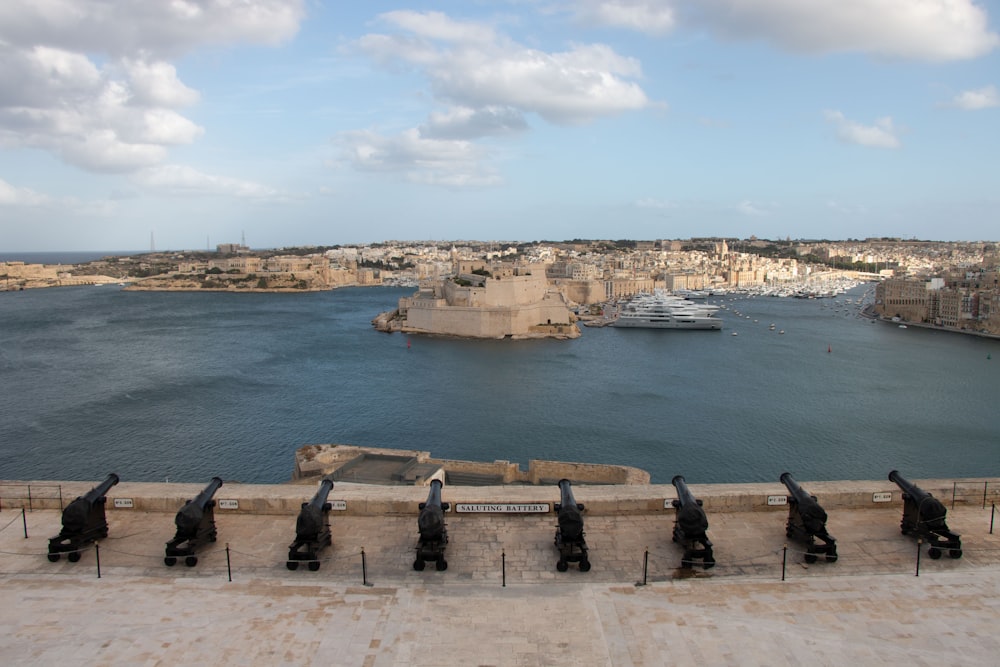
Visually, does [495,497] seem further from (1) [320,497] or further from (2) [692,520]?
(2) [692,520]

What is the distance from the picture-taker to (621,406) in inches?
634

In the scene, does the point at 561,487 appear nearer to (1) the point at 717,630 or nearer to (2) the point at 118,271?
(1) the point at 717,630

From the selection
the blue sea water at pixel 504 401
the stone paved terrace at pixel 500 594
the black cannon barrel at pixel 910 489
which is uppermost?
the black cannon barrel at pixel 910 489

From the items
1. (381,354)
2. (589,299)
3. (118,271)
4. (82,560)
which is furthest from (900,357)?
(118,271)

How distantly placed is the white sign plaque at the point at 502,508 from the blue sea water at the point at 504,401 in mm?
7608

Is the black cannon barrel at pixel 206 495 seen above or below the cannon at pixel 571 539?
above

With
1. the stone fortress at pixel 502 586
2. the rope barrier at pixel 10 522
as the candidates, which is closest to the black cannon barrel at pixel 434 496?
the stone fortress at pixel 502 586

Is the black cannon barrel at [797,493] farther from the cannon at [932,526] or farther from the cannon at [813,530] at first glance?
the cannon at [932,526]

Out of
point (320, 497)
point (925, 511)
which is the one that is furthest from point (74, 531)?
point (925, 511)

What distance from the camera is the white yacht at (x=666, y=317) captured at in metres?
32.2

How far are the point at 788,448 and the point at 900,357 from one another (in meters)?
13.7

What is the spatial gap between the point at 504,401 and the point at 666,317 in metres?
18.3

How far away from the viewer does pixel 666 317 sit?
3284 centimetres

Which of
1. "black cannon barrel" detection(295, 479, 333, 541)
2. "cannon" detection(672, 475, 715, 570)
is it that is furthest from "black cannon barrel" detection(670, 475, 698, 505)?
"black cannon barrel" detection(295, 479, 333, 541)
